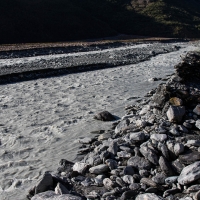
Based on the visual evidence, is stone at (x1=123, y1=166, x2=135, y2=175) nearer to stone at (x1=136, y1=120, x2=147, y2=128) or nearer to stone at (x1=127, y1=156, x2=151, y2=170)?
stone at (x1=127, y1=156, x2=151, y2=170)

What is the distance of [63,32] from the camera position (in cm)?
4303

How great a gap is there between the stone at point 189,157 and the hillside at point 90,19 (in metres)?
33.0

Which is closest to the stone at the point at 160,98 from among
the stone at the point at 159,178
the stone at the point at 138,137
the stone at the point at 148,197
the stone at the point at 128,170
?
the stone at the point at 138,137

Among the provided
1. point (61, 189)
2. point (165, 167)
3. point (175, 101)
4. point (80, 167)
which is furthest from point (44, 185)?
point (175, 101)

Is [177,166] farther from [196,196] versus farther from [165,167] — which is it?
[196,196]

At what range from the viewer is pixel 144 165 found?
4.77m

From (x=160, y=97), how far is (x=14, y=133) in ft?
10.1

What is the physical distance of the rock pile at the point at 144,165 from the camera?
4.20 meters

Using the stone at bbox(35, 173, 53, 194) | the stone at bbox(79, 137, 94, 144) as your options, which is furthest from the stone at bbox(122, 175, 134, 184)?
the stone at bbox(79, 137, 94, 144)

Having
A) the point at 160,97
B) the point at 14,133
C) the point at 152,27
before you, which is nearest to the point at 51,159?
the point at 14,133

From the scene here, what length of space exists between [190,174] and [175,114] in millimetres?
1730

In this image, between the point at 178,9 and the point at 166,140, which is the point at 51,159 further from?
the point at 178,9

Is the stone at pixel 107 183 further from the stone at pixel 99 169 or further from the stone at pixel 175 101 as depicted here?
the stone at pixel 175 101

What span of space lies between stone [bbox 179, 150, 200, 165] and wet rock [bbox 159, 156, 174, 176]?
0.64 ft
